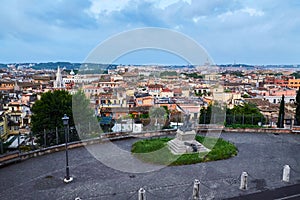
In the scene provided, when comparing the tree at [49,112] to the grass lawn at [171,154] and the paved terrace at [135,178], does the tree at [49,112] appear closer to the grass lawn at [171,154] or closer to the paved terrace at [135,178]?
the paved terrace at [135,178]

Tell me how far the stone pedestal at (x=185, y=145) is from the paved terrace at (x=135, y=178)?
140 centimetres

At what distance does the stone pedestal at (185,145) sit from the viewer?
1195cm

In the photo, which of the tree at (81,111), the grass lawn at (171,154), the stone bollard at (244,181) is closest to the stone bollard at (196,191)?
the stone bollard at (244,181)

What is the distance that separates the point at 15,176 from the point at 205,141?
29.7ft

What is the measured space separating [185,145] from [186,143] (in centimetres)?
12

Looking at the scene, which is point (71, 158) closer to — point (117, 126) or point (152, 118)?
point (117, 126)

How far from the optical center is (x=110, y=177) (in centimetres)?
945

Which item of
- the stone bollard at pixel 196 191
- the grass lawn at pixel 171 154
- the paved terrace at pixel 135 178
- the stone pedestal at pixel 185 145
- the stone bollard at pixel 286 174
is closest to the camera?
the stone bollard at pixel 196 191

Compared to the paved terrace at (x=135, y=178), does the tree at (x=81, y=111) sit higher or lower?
higher

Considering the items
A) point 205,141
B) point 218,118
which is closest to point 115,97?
point 218,118

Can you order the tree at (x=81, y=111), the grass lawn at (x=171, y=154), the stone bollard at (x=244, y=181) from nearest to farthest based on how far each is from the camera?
the stone bollard at (x=244, y=181), the grass lawn at (x=171, y=154), the tree at (x=81, y=111)

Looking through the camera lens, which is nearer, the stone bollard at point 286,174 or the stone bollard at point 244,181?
the stone bollard at point 244,181

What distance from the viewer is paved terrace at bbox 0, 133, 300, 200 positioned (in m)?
8.21

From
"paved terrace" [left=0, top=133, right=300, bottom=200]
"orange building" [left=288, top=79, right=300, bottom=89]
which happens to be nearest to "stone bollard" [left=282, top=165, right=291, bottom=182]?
"paved terrace" [left=0, top=133, right=300, bottom=200]
